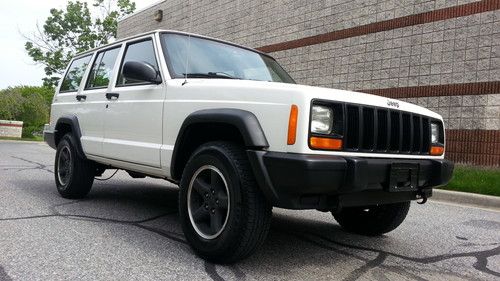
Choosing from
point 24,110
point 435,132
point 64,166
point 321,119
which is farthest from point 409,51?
point 24,110

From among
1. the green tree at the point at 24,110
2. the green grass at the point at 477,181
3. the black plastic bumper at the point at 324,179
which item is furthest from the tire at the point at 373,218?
the green tree at the point at 24,110

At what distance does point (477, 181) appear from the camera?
27.1 feet

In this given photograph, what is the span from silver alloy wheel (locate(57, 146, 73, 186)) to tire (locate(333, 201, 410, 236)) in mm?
3247

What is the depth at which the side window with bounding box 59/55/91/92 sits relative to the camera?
5809mm

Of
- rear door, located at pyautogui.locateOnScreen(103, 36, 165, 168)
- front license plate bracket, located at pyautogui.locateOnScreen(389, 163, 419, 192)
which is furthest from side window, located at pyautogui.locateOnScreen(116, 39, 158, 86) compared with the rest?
front license plate bracket, located at pyautogui.locateOnScreen(389, 163, 419, 192)

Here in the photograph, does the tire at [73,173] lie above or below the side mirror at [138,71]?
below

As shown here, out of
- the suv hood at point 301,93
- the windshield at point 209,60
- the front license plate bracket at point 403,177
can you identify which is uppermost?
the windshield at point 209,60

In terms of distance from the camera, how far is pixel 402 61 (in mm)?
11352

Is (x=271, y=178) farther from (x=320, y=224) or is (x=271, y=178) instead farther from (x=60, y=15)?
(x=60, y=15)

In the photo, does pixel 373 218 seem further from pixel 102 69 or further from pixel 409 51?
pixel 409 51

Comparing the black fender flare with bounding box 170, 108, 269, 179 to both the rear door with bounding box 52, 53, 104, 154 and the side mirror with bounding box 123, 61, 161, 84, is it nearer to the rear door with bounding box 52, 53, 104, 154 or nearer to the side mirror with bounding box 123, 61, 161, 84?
the side mirror with bounding box 123, 61, 161, 84

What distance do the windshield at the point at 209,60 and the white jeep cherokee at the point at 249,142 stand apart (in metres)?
0.01

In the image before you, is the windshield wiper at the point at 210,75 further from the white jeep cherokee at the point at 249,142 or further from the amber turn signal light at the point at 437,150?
the amber turn signal light at the point at 437,150

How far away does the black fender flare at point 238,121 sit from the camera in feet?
9.73
